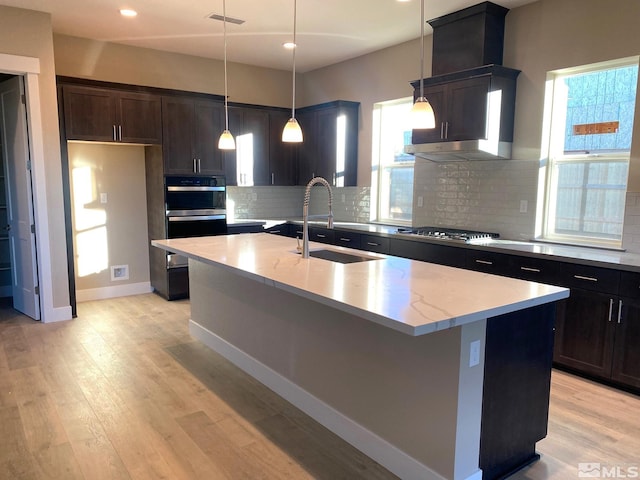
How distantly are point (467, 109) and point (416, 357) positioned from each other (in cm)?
270

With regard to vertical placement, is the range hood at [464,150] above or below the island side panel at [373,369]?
above

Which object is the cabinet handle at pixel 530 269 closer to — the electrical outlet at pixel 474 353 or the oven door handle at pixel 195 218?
the electrical outlet at pixel 474 353

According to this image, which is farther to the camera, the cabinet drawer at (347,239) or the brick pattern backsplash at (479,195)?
the cabinet drawer at (347,239)

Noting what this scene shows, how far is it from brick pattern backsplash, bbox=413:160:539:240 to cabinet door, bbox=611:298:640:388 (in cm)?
124

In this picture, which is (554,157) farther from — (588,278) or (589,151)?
(588,278)

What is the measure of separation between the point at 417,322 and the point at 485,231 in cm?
311

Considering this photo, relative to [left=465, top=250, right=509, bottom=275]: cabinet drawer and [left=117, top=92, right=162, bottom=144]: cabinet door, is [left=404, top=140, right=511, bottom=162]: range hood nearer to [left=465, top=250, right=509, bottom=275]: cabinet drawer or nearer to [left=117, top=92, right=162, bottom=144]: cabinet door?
[left=465, top=250, right=509, bottom=275]: cabinet drawer

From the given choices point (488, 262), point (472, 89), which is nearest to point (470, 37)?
point (472, 89)

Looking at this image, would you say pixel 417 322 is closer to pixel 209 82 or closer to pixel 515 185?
pixel 515 185

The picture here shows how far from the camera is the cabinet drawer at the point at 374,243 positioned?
4707 millimetres

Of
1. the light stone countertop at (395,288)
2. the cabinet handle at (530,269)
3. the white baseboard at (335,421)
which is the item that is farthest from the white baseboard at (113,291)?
the cabinet handle at (530,269)

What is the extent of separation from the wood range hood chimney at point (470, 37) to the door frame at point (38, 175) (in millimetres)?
3717

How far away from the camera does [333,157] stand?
578 centimetres

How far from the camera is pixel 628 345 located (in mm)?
3027
